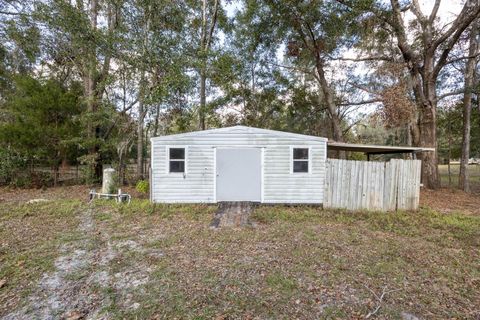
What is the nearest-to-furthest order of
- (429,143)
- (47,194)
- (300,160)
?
(300,160)
(47,194)
(429,143)

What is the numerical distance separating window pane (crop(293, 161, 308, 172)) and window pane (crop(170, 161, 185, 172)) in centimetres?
358

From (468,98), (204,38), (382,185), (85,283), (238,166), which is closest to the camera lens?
(85,283)

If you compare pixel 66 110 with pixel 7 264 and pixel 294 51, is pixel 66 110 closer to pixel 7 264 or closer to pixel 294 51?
pixel 7 264

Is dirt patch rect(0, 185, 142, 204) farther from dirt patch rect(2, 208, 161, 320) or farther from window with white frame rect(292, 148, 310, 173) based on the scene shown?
window with white frame rect(292, 148, 310, 173)

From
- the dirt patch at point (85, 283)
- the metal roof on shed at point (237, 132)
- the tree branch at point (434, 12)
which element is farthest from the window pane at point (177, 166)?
the tree branch at point (434, 12)

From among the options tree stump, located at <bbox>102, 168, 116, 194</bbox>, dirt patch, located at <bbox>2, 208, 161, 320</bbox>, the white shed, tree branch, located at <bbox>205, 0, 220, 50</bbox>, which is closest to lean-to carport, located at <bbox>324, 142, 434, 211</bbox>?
the white shed

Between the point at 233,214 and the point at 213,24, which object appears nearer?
the point at 233,214

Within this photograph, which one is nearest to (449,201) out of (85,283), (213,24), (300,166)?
(300,166)

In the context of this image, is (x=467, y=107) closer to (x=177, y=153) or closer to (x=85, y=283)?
(x=177, y=153)

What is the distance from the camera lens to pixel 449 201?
8922mm

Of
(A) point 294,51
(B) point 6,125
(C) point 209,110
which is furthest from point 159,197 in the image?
(A) point 294,51

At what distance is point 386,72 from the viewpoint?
11.0 m

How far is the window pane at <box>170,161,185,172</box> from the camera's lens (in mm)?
7871

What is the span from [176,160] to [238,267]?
16.0 ft
